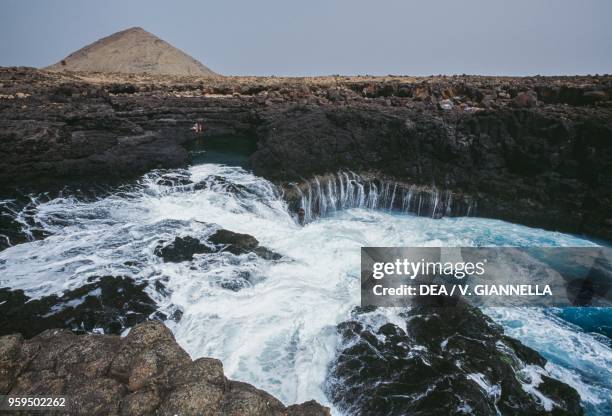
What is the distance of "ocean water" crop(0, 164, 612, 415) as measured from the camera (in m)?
6.13

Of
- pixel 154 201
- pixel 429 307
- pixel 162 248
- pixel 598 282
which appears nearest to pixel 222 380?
pixel 429 307

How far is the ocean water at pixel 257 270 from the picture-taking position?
6.13 meters

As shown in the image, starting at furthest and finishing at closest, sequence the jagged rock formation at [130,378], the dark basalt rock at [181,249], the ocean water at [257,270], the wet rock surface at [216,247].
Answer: the wet rock surface at [216,247]
the dark basalt rock at [181,249]
the ocean water at [257,270]
the jagged rock formation at [130,378]

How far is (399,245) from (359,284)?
287 cm

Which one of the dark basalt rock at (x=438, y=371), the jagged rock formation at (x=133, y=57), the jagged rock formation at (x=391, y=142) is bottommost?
the dark basalt rock at (x=438, y=371)

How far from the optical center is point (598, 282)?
30.2 feet

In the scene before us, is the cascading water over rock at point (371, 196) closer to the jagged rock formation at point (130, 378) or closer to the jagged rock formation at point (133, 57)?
the jagged rock formation at point (130, 378)

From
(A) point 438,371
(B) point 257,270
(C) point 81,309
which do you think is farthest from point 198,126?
(A) point 438,371

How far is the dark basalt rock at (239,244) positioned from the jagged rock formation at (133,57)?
214 feet

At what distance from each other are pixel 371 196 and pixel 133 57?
73137 millimetres

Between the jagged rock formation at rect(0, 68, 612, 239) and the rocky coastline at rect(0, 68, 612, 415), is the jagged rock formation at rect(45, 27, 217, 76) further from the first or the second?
the jagged rock formation at rect(0, 68, 612, 239)

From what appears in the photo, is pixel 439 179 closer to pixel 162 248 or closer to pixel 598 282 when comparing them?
pixel 598 282

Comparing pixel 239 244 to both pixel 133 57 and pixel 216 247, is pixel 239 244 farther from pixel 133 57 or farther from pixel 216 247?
pixel 133 57

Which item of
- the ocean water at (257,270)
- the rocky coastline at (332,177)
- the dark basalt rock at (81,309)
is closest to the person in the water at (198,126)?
the rocky coastline at (332,177)
